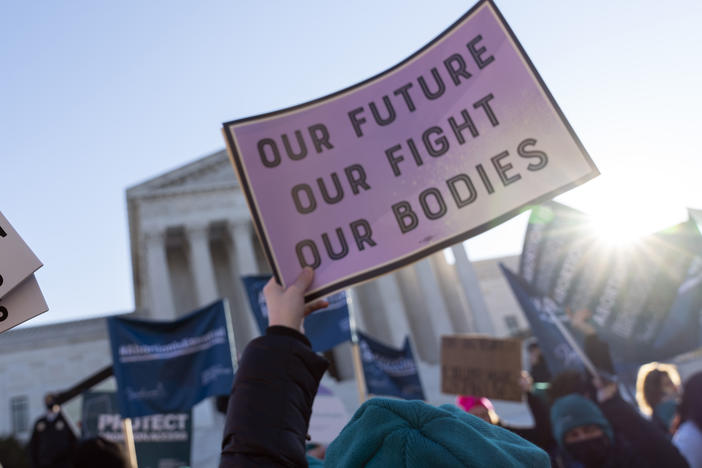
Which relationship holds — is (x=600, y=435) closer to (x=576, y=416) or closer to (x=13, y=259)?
(x=576, y=416)

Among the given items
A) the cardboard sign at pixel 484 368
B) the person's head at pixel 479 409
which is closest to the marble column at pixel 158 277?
the cardboard sign at pixel 484 368

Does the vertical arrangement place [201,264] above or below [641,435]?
above

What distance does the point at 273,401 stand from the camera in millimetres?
1800

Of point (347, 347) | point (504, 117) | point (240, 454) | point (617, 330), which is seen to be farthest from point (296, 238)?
point (347, 347)

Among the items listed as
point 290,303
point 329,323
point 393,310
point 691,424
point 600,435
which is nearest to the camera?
point 290,303

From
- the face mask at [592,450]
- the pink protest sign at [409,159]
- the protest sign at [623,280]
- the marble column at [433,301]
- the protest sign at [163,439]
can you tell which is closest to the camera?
the pink protest sign at [409,159]

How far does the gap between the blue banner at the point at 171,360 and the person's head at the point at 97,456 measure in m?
5.90

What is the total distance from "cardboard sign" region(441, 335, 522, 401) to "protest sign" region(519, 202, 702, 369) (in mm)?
871

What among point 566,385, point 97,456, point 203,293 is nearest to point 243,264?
point 203,293

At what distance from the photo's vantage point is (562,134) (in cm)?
275

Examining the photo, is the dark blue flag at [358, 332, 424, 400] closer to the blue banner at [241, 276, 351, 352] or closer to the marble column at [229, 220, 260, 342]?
the blue banner at [241, 276, 351, 352]

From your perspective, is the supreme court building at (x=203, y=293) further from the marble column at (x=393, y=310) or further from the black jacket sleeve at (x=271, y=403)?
the black jacket sleeve at (x=271, y=403)

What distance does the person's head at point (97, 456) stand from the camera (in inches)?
134

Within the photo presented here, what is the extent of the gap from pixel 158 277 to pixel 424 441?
35.6 meters
